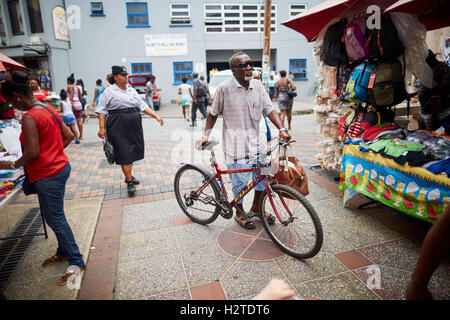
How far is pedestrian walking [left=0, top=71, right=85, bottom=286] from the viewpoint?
7.64 ft

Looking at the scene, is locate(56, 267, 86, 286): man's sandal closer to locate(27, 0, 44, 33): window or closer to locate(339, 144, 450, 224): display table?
locate(339, 144, 450, 224): display table

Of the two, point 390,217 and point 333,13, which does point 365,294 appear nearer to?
point 390,217

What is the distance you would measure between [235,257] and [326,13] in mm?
3475

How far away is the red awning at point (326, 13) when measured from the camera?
3.50 metres

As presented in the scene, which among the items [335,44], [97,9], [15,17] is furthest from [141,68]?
[335,44]

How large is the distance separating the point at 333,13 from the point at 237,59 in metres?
1.95

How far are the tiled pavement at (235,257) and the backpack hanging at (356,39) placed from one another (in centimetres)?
198

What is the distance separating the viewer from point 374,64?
11.7 feet

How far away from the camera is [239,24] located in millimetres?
19656

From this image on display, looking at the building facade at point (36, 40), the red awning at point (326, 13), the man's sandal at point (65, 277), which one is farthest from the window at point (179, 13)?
the man's sandal at point (65, 277)

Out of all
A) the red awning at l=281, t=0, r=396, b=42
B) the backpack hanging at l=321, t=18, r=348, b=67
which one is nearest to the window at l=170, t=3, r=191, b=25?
the red awning at l=281, t=0, r=396, b=42

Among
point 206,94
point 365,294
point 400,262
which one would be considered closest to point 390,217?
point 400,262

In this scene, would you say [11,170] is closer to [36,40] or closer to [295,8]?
[36,40]

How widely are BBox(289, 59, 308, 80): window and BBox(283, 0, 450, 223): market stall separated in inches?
696
